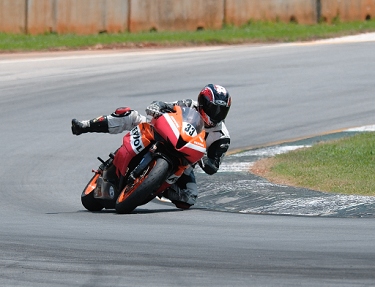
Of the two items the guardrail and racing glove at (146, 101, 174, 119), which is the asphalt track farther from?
the guardrail

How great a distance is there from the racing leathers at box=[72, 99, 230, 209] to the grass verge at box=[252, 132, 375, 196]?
145 centimetres

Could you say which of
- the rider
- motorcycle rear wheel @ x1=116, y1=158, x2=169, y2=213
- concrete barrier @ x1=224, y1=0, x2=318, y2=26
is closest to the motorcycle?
motorcycle rear wheel @ x1=116, y1=158, x2=169, y2=213

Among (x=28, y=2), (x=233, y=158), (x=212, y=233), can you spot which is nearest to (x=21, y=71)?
(x=28, y=2)

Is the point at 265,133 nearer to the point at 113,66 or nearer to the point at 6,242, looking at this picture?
the point at 113,66

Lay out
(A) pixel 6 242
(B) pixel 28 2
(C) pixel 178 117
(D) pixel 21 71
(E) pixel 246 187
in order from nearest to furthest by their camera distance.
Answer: (A) pixel 6 242 < (C) pixel 178 117 < (E) pixel 246 187 < (D) pixel 21 71 < (B) pixel 28 2

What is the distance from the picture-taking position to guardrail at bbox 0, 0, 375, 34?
25531 mm

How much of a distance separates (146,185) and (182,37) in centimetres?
1647

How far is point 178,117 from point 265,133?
6518 millimetres

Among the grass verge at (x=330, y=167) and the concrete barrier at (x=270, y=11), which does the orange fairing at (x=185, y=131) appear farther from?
the concrete barrier at (x=270, y=11)

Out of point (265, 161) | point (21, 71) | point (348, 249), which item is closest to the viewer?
point (348, 249)

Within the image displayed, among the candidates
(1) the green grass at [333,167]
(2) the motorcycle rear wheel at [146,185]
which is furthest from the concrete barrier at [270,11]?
(2) the motorcycle rear wheel at [146,185]

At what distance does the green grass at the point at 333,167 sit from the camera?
10272 millimetres

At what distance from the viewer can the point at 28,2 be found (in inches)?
998

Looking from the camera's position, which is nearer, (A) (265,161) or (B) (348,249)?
(B) (348,249)
